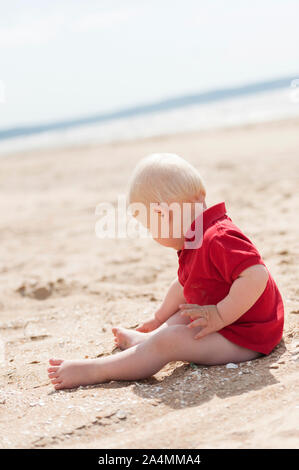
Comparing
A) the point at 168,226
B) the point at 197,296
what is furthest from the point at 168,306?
the point at 168,226

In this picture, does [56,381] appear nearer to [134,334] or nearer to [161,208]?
[134,334]

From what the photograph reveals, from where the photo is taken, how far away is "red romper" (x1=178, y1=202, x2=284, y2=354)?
1948 mm

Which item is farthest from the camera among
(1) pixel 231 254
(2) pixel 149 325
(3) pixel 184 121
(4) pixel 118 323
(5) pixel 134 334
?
(3) pixel 184 121

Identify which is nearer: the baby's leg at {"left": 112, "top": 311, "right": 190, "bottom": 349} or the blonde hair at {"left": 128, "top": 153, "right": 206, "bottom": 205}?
the blonde hair at {"left": 128, "top": 153, "right": 206, "bottom": 205}

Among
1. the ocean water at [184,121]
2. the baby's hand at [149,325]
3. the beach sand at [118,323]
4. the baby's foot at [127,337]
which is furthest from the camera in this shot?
the ocean water at [184,121]

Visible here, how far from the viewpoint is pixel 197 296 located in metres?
2.09

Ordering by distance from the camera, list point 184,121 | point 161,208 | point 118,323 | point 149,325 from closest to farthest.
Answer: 1. point 161,208
2. point 149,325
3. point 118,323
4. point 184,121

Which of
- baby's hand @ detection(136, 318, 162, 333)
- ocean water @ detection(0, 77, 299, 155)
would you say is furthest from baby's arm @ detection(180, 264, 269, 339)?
ocean water @ detection(0, 77, 299, 155)

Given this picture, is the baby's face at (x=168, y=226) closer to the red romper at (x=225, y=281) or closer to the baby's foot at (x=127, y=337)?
the red romper at (x=225, y=281)

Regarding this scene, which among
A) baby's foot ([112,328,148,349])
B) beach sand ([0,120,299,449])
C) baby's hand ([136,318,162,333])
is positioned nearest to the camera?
beach sand ([0,120,299,449])

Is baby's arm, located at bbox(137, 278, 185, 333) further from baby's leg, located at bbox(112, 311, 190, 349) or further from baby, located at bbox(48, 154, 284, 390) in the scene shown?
baby, located at bbox(48, 154, 284, 390)

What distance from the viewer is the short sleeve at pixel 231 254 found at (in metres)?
1.92

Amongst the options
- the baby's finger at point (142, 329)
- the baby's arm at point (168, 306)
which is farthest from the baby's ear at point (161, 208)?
the baby's finger at point (142, 329)

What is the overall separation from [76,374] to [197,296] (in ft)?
1.84
